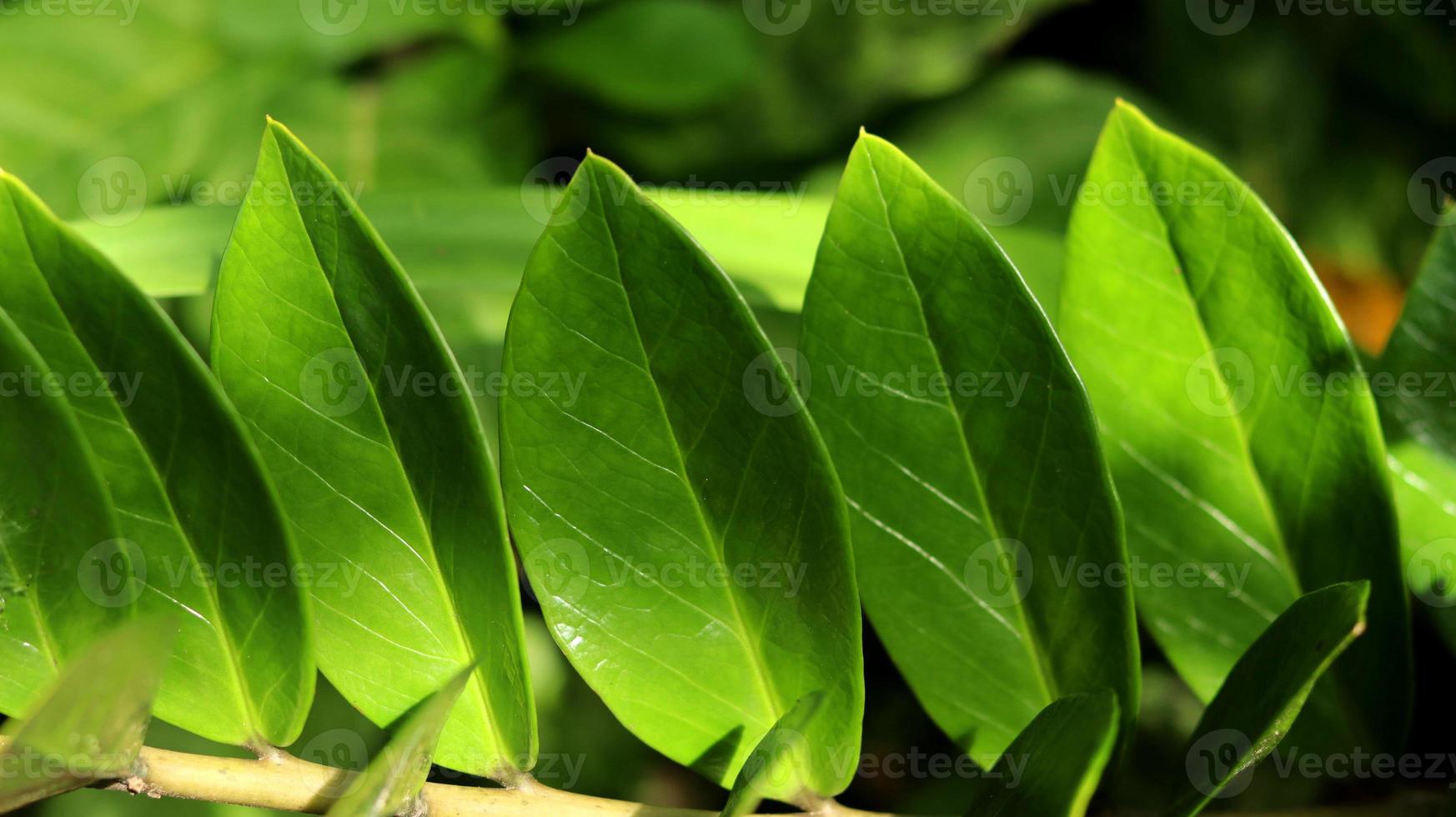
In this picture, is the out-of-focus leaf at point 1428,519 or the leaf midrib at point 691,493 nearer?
the leaf midrib at point 691,493

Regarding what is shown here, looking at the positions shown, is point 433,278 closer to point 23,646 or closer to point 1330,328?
point 23,646

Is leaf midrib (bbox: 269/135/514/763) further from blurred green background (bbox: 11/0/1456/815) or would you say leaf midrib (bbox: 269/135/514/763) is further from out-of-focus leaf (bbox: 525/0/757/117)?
out-of-focus leaf (bbox: 525/0/757/117)

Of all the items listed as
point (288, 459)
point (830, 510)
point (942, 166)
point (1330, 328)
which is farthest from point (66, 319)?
point (942, 166)

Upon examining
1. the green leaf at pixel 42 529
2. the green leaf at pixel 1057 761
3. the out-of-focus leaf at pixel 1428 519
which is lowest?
the green leaf at pixel 1057 761

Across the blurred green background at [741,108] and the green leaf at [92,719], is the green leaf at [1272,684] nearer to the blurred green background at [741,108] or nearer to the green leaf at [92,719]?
the green leaf at [92,719]

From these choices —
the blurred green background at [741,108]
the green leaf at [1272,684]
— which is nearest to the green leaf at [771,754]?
the green leaf at [1272,684]

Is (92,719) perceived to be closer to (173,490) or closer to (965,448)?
(173,490)
